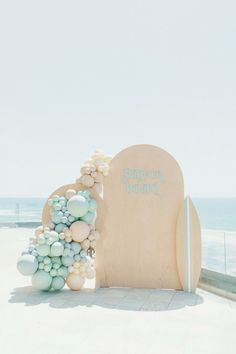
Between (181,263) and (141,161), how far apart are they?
6.20ft

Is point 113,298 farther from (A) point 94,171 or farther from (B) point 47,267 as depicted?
(A) point 94,171

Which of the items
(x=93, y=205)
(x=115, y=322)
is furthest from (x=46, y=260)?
(x=115, y=322)

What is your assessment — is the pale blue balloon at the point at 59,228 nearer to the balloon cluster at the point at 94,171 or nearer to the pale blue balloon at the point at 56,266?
the pale blue balloon at the point at 56,266

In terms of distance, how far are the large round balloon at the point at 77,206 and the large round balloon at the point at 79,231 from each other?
0.15 metres

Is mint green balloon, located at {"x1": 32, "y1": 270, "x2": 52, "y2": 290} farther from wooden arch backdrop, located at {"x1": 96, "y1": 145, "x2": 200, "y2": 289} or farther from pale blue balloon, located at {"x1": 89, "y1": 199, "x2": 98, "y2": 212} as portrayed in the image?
pale blue balloon, located at {"x1": 89, "y1": 199, "x2": 98, "y2": 212}

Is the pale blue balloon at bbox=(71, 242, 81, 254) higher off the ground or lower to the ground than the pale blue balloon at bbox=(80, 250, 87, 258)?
higher

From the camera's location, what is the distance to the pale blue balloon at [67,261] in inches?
201

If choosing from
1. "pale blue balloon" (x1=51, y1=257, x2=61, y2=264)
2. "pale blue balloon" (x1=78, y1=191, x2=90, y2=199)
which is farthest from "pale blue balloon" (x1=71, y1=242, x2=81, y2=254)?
"pale blue balloon" (x1=78, y1=191, x2=90, y2=199)

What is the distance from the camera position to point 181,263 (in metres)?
5.39

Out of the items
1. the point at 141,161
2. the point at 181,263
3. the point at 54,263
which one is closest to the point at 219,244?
the point at 181,263

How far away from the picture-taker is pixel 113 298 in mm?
4922

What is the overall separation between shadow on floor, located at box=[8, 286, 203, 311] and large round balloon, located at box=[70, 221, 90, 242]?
35.1 inches

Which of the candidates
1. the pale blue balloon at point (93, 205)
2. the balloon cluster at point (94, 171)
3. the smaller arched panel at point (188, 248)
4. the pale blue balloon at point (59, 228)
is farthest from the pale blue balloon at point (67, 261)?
the smaller arched panel at point (188, 248)

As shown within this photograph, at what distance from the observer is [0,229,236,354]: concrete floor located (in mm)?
3225
